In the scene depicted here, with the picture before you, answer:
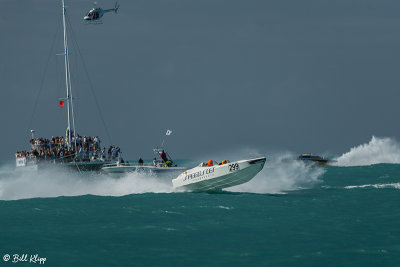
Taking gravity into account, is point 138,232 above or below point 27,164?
below

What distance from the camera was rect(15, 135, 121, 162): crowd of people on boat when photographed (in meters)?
53.0

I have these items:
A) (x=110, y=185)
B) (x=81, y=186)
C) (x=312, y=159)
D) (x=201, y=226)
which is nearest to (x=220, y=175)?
(x=201, y=226)

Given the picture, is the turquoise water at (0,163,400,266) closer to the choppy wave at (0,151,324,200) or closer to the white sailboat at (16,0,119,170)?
the choppy wave at (0,151,324,200)

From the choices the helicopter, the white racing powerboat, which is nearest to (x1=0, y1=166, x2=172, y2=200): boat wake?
the white racing powerboat

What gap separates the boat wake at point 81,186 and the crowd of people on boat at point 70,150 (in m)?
4.63

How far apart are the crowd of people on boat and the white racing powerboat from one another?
66.3ft

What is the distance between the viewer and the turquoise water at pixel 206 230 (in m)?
19.2

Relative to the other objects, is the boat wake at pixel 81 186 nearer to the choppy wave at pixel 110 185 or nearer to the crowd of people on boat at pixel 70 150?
the choppy wave at pixel 110 185

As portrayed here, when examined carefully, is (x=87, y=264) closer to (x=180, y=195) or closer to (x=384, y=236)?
(x=384, y=236)

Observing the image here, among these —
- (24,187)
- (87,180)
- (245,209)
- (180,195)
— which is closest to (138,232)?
(245,209)

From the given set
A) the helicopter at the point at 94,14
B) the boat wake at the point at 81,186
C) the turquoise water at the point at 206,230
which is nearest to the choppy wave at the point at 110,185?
the boat wake at the point at 81,186

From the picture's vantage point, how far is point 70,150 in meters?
55.2

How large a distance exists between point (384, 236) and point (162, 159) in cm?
2594

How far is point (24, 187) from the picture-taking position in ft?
134
